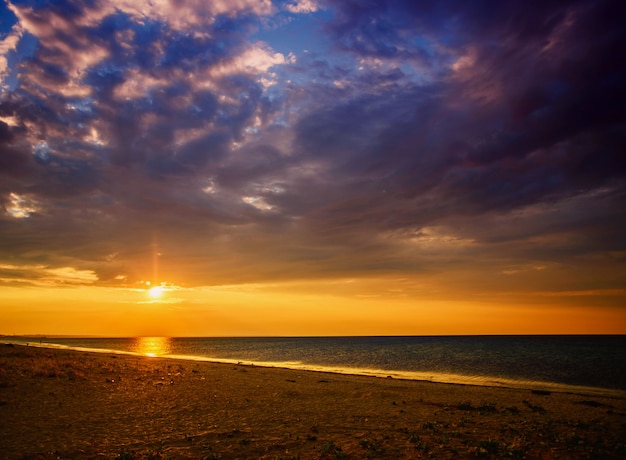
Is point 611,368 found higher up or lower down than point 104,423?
lower down

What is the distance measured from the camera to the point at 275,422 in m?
19.7

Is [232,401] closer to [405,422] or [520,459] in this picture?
[405,422]

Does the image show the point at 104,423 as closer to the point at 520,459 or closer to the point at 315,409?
the point at 315,409

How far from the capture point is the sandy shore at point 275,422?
1448cm

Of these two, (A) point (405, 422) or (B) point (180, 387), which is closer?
(A) point (405, 422)

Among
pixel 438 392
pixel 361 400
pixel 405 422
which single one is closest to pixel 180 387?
pixel 361 400

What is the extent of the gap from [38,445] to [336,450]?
11.4 metres

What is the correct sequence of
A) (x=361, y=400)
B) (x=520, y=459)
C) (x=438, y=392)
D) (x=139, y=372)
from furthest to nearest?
(x=139, y=372), (x=438, y=392), (x=361, y=400), (x=520, y=459)

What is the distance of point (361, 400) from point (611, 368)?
60.6 metres

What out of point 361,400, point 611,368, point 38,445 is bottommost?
point 611,368

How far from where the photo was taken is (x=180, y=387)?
1161 inches

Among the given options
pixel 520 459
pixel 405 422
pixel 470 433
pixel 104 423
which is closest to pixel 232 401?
pixel 104 423

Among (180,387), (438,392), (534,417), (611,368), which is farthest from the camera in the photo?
(611,368)

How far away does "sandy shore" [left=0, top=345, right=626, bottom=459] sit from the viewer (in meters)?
14.5
